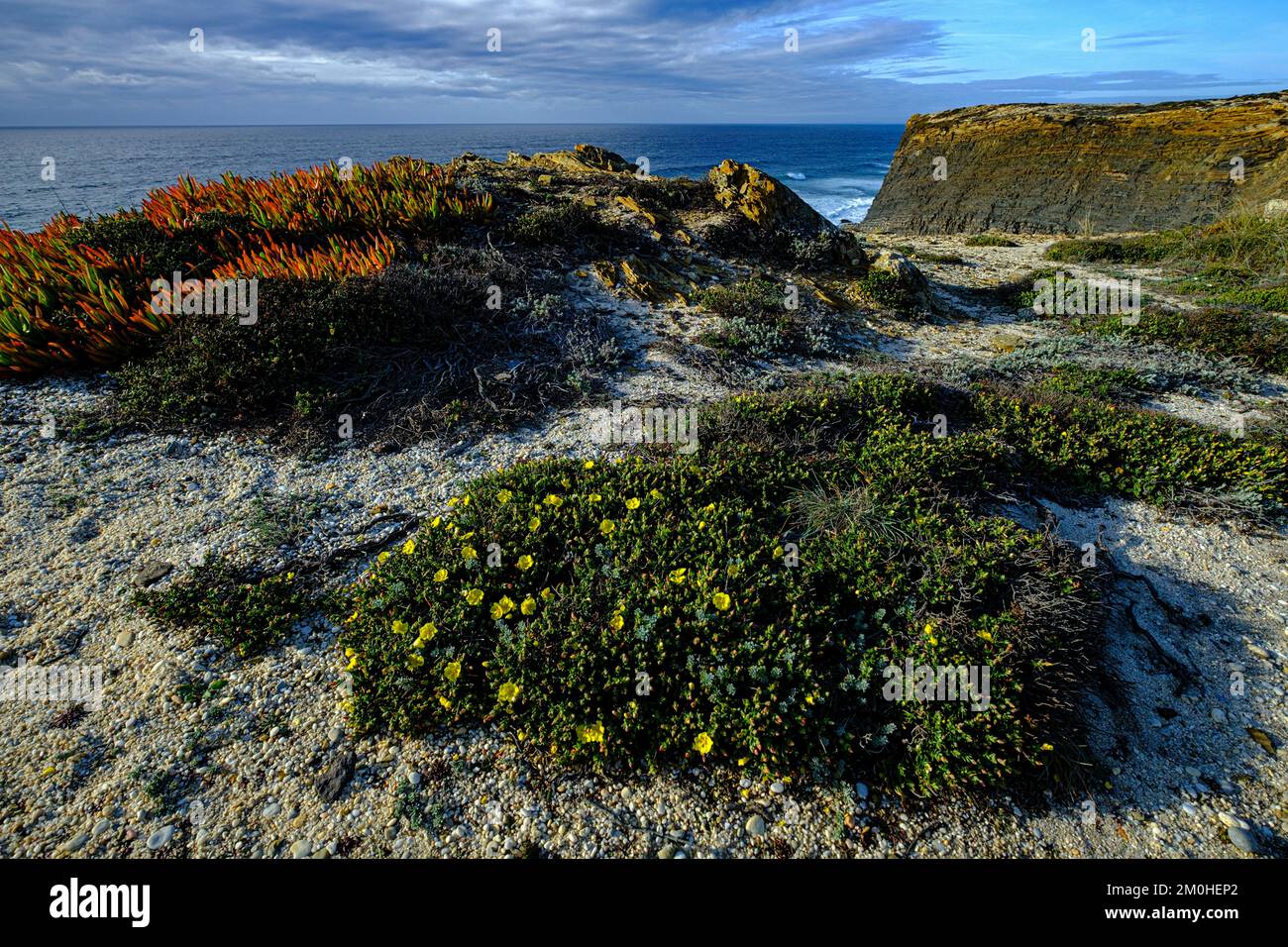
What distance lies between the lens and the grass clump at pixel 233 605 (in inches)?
167

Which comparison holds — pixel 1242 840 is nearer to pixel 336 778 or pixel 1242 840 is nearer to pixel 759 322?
pixel 336 778

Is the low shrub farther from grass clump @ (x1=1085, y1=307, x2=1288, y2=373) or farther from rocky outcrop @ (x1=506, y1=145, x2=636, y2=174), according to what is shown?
rocky outcrop @ (x1=506, y1=145, x2=636, y2=174)

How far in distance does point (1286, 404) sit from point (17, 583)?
14.4 m

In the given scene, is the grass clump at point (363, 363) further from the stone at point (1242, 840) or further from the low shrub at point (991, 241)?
the low shrub at point (991, 241)

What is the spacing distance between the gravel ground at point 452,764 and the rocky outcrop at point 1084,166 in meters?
20.6

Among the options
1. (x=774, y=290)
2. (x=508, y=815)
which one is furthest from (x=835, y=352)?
(x=508, y=815)

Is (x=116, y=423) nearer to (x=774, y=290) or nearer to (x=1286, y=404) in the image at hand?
(x=774, y=290)

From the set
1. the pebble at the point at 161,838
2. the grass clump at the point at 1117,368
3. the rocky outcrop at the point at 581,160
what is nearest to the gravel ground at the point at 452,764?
the pebble at the point at 161,838

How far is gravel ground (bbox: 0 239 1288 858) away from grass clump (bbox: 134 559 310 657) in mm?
136

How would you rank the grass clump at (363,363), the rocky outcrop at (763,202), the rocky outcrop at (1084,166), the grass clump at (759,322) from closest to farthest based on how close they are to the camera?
the grass clump at (363,363) < the grass clump at (759,322) < the rocky outcrop at (763,202) < the rocky outcrop at (1084,166)
